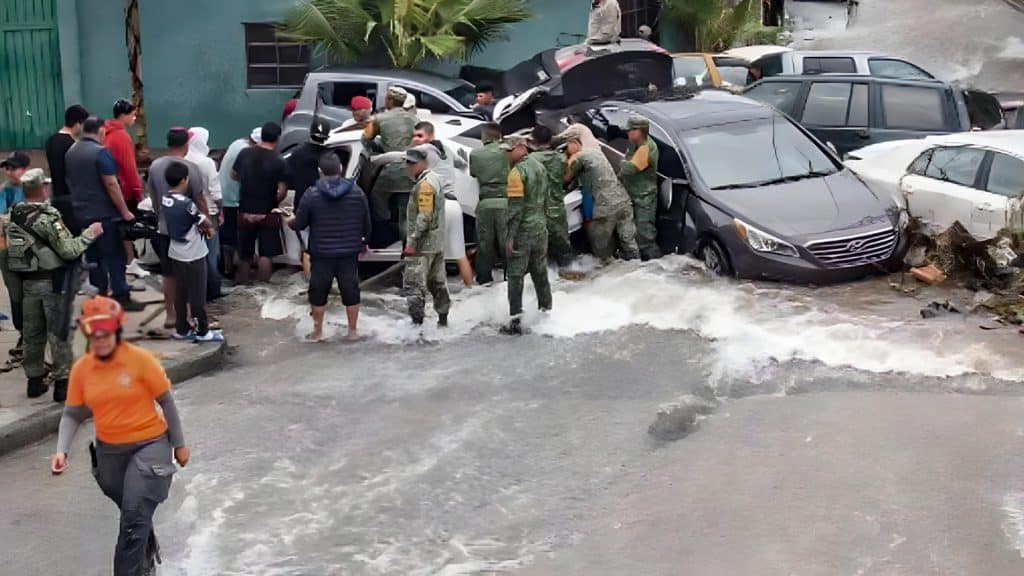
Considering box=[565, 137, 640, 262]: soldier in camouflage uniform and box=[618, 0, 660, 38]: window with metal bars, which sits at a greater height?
box=[618, 0, 660, 38]: window with metal bars

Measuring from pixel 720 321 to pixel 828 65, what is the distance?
837 cm

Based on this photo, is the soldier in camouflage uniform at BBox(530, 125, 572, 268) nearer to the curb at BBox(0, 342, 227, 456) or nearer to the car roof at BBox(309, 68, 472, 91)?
the curb at BBox(0, 342, 227, 456)

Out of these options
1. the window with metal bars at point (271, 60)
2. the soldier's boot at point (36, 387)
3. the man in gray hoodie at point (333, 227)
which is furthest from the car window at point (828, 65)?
the soldier's boot at point (36, 387)

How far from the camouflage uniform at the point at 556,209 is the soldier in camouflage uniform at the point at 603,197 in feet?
0.86

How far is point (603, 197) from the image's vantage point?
42.8ft

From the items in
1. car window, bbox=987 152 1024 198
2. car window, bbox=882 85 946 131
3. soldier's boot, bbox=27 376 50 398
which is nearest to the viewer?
soldier's boot, bbox=27 376 50 398

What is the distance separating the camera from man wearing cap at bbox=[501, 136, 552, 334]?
11.3 metres

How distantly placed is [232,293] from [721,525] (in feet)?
23.0

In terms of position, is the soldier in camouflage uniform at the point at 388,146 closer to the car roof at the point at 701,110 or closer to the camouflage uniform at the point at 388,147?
the camouflage uniform at the point at 388,147

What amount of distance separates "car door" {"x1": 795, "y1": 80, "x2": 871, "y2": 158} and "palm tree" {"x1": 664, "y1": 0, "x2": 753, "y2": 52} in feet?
24.1

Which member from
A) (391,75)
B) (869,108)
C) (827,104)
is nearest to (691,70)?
(827,104)

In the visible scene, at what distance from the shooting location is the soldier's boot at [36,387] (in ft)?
32.2

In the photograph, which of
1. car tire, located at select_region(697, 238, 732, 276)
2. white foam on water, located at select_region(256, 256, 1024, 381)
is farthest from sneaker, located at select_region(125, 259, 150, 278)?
car tire, located at select_region(697, 238, 732, 276)

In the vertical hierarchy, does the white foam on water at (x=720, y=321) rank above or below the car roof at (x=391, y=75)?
below
